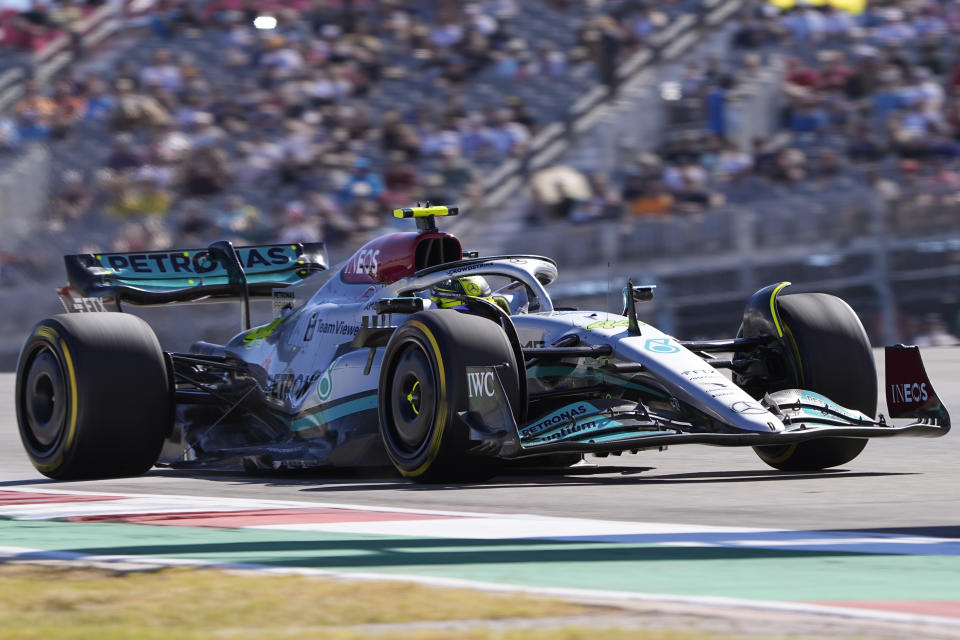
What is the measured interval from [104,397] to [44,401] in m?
0.71

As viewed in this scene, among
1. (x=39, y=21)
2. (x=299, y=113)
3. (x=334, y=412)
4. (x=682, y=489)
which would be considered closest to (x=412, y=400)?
(x=334, y=412)

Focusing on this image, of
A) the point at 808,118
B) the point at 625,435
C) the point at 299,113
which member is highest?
the point at 299,113

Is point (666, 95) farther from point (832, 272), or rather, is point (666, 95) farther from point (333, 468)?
point (333, 468)

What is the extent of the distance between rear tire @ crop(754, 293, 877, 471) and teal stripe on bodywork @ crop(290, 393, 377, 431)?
2151 mm

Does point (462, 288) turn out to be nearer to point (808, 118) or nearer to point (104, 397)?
point (104, 397)

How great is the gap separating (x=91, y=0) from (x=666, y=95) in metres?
11.6

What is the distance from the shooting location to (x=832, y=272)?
15594mm

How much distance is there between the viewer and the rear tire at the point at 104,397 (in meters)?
8.43

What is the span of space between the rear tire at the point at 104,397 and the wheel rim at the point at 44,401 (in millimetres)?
11

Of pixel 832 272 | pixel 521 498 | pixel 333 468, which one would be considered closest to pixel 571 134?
pixel 832 272

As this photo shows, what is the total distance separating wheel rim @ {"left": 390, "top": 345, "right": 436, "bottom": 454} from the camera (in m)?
7.42

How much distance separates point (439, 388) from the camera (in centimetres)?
729

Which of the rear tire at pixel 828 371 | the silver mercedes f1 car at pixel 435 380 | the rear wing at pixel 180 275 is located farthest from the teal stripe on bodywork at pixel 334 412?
the rear tire at pixel 828 371

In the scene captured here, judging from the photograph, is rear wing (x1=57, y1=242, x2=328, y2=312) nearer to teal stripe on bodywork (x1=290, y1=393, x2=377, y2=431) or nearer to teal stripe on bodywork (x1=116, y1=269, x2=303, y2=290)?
teal stripe on bodywork (x1=116, y1=269, x2=303, y2=290)
